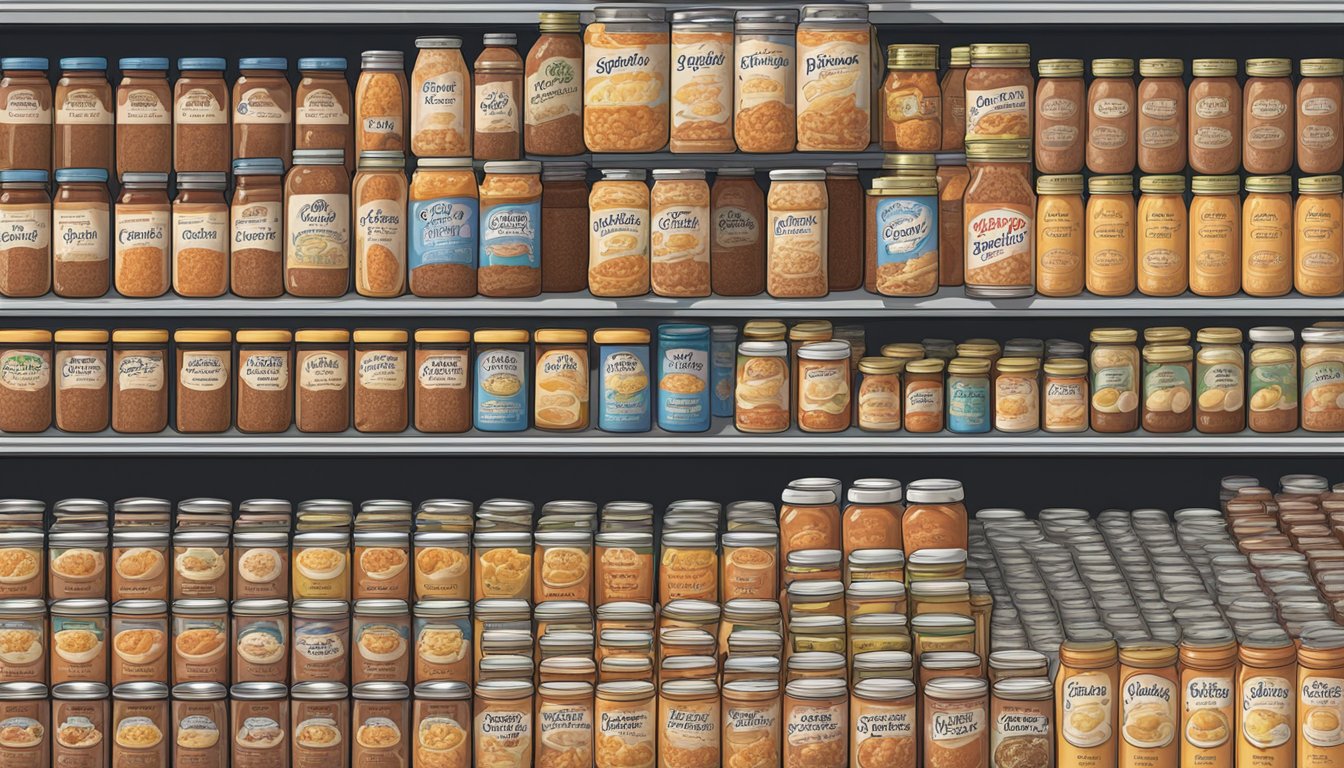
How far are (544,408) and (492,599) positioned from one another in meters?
0.37

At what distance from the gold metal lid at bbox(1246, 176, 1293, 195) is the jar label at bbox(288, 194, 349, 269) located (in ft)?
5.46

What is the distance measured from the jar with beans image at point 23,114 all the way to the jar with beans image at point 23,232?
39mm

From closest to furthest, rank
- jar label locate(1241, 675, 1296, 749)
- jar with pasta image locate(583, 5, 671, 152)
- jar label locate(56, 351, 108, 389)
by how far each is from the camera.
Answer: jar label locate(1241, 675, 1296, 749)
jar with pasta image locate(583, 5, 671, 152)
jar label locate(56, 351, 108, 389)

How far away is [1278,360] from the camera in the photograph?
10.5ft

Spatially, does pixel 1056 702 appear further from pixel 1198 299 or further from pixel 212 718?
pixel 212 718

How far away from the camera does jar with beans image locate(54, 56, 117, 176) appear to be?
10.4ft

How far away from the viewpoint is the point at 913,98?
3170 millimetres

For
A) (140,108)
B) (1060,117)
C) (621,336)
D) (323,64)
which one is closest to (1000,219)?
(1060,117)

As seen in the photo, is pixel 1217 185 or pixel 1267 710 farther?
pixel 1217 185

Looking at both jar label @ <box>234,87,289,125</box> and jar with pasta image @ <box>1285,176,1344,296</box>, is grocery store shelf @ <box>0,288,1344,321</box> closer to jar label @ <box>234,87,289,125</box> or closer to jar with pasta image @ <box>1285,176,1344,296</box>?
jar with pasta image @ <box>1285,176,1344,296</box>

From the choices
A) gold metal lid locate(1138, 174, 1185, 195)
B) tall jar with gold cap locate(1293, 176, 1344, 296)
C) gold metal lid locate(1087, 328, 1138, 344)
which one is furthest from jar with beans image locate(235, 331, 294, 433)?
tall jar with gold cap locate(1293, 176, 1344, 296)

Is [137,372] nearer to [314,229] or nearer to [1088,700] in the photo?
[314,229]

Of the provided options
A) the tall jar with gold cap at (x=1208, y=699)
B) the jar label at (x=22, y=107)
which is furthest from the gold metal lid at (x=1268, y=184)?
the jar label at (x=22, y=107)

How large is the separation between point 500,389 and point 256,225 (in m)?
0.54
